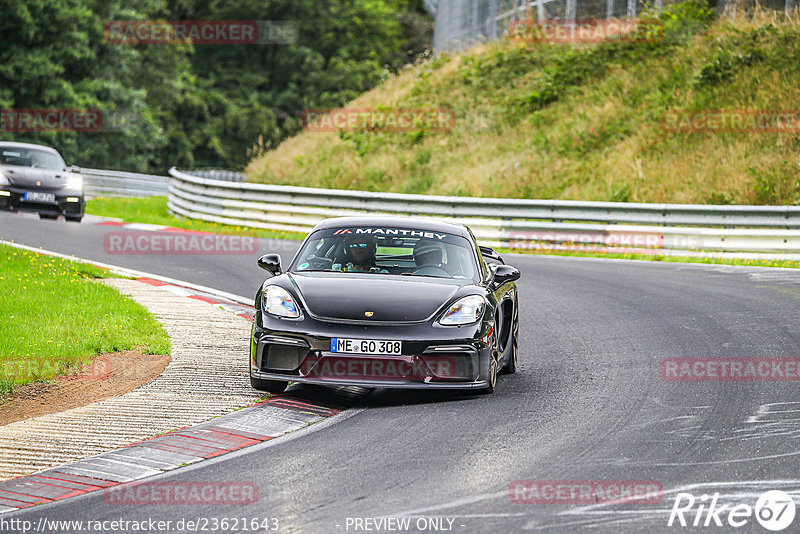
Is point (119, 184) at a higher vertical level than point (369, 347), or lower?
higher

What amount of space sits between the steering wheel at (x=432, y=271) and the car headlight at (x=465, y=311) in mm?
639

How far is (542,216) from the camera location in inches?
858

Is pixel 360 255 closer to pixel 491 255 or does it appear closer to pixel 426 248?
pixel 426 248

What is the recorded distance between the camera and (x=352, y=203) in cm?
2389

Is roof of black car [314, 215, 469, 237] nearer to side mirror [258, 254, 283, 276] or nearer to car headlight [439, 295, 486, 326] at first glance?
side mirror [258, 254, 283, 276]

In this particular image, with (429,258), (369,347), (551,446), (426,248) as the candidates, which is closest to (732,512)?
(551,446)

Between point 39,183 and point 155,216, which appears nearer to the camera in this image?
Answer: point 39,183

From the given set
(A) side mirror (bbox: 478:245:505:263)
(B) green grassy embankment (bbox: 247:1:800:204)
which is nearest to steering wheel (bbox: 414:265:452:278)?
(A) side mirror (bbox: 478:245:505:263)

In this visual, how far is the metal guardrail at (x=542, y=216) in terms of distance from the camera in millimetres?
19828

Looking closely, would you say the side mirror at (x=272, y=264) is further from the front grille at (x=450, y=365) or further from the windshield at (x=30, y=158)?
the windshield at (x=30, y=158)

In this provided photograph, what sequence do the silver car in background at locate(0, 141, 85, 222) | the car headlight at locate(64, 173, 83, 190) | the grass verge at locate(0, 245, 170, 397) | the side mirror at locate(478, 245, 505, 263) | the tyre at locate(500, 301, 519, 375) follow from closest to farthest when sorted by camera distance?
the grass verge at locate(0, 245, 170, 397), the tyre at locate(500, 301, 519, 375), the side mirror at locate(478, 245, 505, 263), the silver car in background at locate(0, 141, 85, 222), the car headlight at locate(64, 173, 83, 190)

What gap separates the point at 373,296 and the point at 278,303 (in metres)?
0.74

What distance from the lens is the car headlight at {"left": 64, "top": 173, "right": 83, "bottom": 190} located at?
74.3ft

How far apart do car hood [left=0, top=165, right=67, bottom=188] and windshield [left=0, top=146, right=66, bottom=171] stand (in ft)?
0.54
